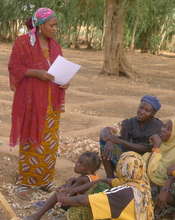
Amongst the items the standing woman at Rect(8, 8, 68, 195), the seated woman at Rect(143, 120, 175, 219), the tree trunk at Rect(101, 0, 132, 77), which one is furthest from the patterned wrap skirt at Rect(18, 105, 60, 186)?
the tree trunk at Rect(101, 0, 132, 77)

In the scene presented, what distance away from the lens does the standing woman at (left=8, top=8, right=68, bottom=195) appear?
3.70 m

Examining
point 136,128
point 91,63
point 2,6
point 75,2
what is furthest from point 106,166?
point 2,6

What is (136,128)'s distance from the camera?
381 centimetres

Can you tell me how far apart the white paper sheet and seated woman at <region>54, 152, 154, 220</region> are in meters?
1.28

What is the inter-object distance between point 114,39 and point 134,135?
7.14m

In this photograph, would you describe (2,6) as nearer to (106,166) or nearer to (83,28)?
(83,28)

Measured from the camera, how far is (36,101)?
3.77 meters

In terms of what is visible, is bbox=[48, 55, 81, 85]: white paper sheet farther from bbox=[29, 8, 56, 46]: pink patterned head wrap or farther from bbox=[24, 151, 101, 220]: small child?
bbox=[24, 151, 101, 220]: small child

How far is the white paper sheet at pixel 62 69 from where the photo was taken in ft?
12.1

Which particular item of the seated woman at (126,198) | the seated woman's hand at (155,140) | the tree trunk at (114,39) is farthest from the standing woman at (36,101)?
the tree trunk at (114,39)

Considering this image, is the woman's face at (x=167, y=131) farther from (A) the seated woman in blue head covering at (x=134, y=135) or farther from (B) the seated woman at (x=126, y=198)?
(B) the seated woman at (x=126, y=198)

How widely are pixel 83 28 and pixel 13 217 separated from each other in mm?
19766

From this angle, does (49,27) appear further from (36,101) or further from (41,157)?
(41,157)

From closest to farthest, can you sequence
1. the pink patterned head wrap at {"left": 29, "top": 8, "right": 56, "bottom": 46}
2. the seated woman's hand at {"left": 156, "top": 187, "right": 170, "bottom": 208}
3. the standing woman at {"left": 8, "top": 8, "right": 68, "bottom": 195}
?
the seated woman's hand at {"left": 156, "top": 187, "right": 170, "bottom": 208}
the pink patterned head wrap at {"left": 29, "top": 8, "right": 56, "bottom": 46}
the standing woman at {"left": 8, "top": 8, "right": 68, "bottom": 195}
